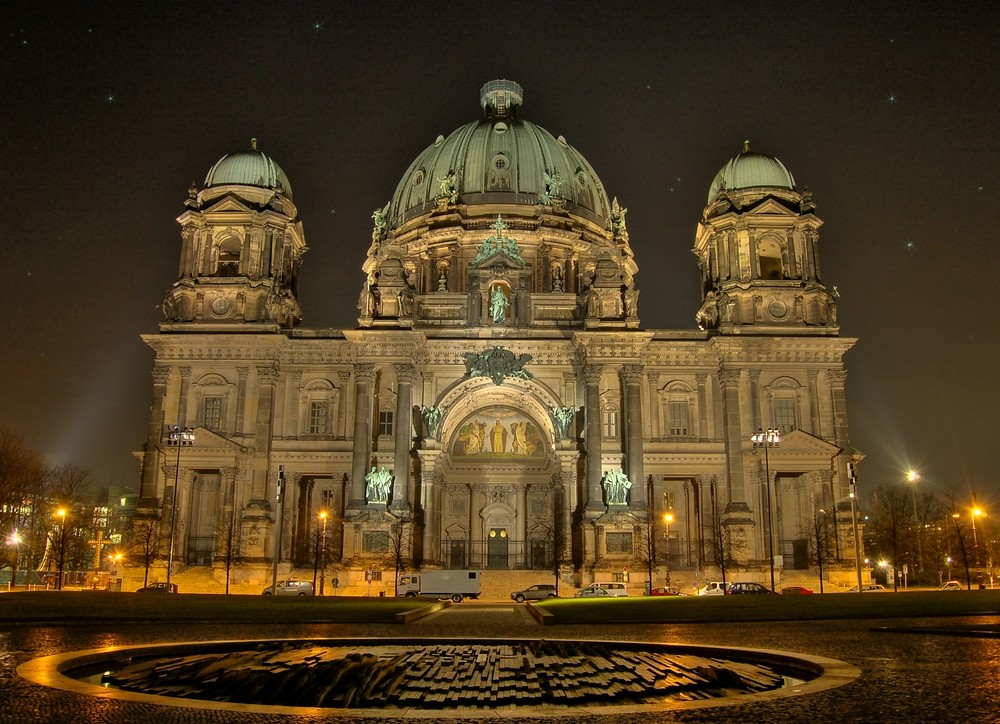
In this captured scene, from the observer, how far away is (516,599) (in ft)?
167

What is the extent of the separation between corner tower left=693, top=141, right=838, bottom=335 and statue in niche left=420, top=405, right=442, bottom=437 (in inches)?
764

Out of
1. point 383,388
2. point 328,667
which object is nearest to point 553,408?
point 383,388

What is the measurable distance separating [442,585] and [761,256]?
32171 mm

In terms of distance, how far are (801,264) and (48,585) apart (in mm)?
59007

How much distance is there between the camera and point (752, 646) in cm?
1684

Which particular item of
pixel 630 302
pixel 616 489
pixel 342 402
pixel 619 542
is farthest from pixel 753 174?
pixel 342 402

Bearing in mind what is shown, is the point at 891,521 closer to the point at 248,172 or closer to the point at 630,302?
the point at 630,302

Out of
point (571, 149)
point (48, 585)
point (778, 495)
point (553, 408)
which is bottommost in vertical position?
point (48, 585)

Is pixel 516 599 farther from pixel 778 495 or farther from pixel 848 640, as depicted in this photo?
pixel 848 640

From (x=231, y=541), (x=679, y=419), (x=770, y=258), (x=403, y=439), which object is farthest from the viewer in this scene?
(x=770, y=258)

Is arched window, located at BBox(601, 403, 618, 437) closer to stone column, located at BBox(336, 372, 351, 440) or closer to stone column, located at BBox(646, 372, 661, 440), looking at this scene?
stone column, located at BBox(646, 372, 661, 440)

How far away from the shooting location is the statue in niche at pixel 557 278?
7006 centimetres

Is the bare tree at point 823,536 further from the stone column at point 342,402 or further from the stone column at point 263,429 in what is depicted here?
the stone column at point 263,429

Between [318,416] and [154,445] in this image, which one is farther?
[318,416]
